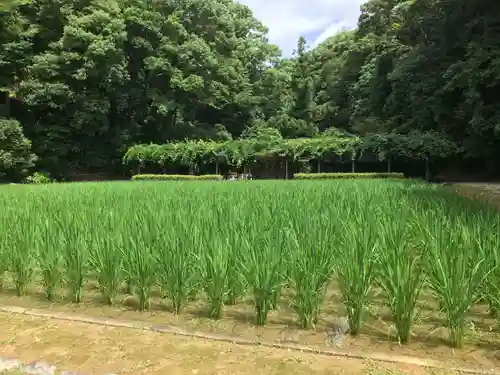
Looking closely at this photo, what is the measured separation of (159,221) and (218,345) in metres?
1.95

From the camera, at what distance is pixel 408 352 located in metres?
2.29

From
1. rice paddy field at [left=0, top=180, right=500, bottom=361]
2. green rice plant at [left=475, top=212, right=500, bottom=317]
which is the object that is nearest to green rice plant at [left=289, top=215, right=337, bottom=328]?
rice paddy field at [left=0, top=180, right=500, bottom=361]

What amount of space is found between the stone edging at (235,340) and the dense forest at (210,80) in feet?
59.7

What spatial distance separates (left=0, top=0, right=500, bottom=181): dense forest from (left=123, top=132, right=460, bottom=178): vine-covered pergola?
1.52 metres

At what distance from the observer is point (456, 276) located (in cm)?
233

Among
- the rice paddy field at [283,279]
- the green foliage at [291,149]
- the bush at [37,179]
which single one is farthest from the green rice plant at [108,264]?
the bush at [37,179]

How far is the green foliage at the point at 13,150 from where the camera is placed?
22.2m

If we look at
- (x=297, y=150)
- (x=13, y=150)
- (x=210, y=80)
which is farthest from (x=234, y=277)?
(x=210, y=80)

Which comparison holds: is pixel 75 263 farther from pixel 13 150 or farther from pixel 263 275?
pixel 13 150

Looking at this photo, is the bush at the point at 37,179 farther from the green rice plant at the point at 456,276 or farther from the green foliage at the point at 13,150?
the green rice plant at the point at 456,276

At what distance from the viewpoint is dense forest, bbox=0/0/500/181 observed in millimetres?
20625

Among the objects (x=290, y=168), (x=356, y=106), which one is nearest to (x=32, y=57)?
(x=290, y=168)

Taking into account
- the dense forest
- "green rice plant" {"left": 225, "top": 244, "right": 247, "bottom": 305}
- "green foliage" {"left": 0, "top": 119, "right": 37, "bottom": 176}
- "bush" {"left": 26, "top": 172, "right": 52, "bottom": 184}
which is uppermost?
the dense forest

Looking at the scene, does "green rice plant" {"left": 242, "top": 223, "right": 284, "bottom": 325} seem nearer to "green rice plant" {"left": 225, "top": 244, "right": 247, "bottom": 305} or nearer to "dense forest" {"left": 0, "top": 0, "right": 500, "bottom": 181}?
"green rice plant" {"left": 225, "top": 244, "right": 247, "bottom": 305}
